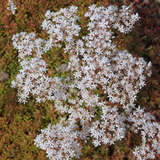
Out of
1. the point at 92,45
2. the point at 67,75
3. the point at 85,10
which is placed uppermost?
the point at 85,10

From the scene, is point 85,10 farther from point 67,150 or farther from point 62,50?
point 67,150

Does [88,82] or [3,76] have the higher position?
[3,76]

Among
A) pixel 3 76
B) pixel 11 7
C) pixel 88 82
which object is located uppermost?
pixel 11 7

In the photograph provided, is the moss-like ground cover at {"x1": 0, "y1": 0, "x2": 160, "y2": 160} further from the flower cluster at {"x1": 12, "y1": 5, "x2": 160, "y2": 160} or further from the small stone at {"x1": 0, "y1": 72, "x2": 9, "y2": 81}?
the flower cluster at {"x1": 12, "y1": 5, "x2": 160, "y2": 160}

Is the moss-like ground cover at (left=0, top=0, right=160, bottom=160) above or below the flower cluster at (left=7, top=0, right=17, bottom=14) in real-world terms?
below

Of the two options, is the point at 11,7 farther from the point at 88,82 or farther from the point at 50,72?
the point at 88,82

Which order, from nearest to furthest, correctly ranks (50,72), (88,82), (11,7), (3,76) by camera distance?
(88,82), (50,72), (3,76), (11,7)

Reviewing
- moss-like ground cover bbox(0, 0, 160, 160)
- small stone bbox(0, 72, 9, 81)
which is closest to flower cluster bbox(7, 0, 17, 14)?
moss-like ground cover bbox(0, 0, 160, 160)

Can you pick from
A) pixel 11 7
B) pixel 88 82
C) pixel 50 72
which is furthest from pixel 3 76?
pixel 88 82

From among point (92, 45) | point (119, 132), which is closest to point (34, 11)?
point (92, 45)
